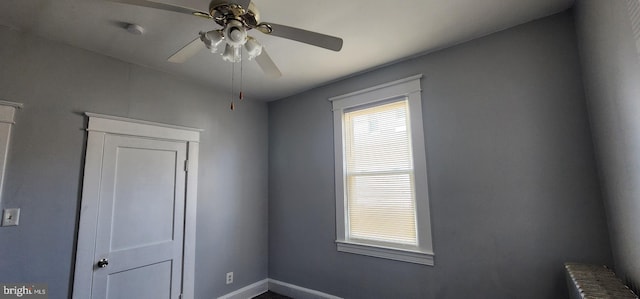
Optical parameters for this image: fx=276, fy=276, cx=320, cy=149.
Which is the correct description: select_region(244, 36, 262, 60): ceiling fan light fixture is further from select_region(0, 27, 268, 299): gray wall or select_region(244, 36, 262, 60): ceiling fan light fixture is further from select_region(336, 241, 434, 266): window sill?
select_region(336, 241, 434, 266): window sill

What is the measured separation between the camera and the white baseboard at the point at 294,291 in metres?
3.25

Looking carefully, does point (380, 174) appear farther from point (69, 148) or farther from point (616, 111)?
point (69, 148)

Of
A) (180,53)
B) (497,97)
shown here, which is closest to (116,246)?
(180,53)

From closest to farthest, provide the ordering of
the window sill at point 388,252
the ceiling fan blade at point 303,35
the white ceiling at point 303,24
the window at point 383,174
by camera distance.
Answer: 1. the ceiling fan blade at point 303,35
2. the white ceiling at point 303,24
3. the window sill at point 388,252
4. the window at point 383,174

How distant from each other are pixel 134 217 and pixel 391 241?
2.52 meters

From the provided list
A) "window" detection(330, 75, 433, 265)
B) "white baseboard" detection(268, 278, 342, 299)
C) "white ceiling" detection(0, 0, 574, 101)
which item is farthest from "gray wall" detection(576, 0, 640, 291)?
"white baseboard" detection(268, 278, 342, 299)

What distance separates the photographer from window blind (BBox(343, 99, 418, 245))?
2775mm

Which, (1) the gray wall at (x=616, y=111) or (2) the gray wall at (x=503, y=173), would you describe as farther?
(2) the gray wall at (x=503, y=173)

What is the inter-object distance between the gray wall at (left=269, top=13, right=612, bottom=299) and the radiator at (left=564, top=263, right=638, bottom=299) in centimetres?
19

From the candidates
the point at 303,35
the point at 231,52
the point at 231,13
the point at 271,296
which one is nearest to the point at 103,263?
the point at 271,296

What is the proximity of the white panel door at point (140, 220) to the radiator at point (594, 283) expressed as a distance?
324cm

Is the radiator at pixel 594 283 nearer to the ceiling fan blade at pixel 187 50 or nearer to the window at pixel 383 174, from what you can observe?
the window at pixel 383 174

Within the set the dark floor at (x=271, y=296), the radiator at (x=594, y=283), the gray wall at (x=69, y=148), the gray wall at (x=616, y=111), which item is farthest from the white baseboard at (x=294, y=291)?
the gray wall at (x=616, y=111)

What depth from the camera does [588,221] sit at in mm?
1927
